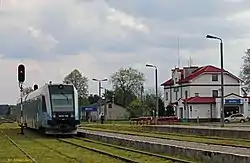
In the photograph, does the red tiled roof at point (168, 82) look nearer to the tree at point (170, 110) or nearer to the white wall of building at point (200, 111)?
the tree at point (170, 110)

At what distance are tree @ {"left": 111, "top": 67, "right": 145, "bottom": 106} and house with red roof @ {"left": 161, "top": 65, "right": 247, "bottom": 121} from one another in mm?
30105

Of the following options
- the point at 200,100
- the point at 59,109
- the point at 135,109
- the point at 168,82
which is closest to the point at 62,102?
the point at 59,109

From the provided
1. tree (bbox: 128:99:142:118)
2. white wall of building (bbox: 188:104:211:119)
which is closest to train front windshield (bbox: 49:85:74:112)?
white wall of building (bbox: 188:104:211:119)

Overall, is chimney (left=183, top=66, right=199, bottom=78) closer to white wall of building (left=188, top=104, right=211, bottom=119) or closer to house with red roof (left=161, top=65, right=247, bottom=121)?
house with red roof (left=161, top=65, right=247, bottom=121)

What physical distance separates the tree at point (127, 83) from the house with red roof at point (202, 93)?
3010 cm

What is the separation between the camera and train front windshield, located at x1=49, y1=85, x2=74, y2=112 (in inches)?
1706

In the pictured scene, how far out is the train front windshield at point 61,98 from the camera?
43.3 m

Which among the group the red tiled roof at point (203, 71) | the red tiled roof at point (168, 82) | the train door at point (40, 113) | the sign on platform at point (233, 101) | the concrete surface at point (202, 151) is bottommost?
the concrete surface at point (202, 151)

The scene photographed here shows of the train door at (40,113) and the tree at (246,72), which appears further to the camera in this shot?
the tree at (246,72)

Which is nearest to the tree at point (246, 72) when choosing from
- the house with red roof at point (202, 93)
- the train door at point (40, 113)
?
the house with red roof at point (202, 93)

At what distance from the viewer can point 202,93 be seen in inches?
4375

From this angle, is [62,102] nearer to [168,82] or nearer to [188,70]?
[188,70]

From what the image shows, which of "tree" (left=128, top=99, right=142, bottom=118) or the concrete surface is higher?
"tree" (left=128, top=99, right=142, bottom=118)

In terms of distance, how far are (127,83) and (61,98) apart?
11281 cm
